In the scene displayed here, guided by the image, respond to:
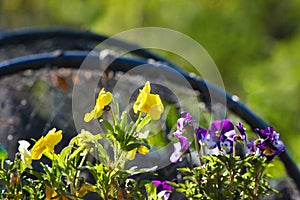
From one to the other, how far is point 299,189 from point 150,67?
0.41 meters

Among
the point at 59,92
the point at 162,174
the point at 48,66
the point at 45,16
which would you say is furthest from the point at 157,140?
the point at 45,16

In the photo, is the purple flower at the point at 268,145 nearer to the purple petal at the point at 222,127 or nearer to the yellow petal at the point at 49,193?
the purple petal at the point at 222,127

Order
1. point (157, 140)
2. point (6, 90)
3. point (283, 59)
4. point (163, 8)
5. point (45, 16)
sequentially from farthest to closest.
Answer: point (45, 16)
point (163, 8)
point (283, 59)
point (6, 90)
point (157, 140)

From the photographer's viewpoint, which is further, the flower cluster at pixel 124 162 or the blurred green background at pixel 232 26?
the blurred green background at pixel 232 26

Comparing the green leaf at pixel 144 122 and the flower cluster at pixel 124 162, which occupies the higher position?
the green leaf at pixel 144 122

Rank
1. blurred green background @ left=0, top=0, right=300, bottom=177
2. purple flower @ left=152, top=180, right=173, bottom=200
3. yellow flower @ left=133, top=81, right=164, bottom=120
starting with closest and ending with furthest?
yellow flower @ left=133, top=81, right=164, bottom=120
purple flower @ left=152, top=180, right=173, bottom=200
blurred green background @ left=0, top=0, right=300, bottom=177

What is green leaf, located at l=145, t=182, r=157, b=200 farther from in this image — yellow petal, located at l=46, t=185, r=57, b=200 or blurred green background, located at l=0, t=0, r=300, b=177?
blurred green background, located at l=0, t=0, r=300, b=177

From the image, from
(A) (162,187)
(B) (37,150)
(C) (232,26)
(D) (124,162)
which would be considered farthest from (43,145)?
(C) (232,26)

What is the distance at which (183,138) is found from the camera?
1.02 metres

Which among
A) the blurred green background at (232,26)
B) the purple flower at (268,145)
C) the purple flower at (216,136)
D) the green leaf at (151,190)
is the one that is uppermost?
the blurred green background at (232,26)

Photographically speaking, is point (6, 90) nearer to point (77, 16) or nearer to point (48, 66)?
point (48, 66)

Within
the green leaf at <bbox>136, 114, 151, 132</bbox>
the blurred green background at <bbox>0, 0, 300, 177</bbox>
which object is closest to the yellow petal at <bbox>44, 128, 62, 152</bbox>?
the green leaf at <bbox>136, 114, 151, 132</bbox>

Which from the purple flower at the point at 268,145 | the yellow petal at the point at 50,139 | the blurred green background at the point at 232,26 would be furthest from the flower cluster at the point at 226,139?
the blurred green background at the point at 232,26

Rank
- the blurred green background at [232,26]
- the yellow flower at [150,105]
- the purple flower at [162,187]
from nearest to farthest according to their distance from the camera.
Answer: the yellow flower at [150,105], the purple flower at [162,187], the blurred green background at [232,26]
